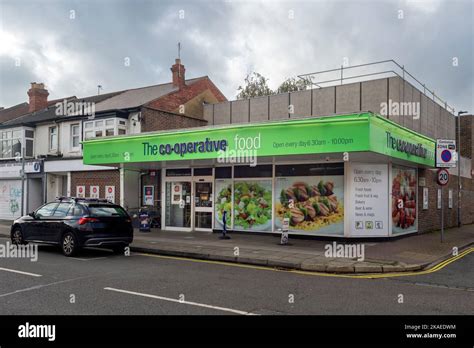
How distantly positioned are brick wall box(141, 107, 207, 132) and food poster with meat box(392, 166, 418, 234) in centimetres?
1144

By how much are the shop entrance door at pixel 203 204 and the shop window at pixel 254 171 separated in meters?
1.44

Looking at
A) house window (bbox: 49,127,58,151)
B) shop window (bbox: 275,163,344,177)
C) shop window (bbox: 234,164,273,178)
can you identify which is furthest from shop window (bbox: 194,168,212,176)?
house window (bbox: 49,127,58,151)

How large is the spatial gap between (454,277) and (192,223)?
10980 mm

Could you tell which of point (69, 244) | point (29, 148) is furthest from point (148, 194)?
point (29, 148)

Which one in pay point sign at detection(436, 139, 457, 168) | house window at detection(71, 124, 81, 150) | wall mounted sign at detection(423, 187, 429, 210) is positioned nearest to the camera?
pay point sign at detection(436, 139, 457, 168)

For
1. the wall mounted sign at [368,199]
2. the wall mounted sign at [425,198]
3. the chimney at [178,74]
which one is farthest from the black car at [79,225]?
the wall mounted sign at [425,198]

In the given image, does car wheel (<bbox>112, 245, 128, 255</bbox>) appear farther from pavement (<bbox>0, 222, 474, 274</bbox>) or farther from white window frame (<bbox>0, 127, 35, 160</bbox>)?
white window frame (<bbox>0, 127, 35, 160</bbox>)

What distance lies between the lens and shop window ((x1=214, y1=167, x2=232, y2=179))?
17.0 m

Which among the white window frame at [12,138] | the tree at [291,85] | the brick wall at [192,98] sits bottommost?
the white window frame at [12,138]

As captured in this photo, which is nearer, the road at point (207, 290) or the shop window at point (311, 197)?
the road at point (207, 290)

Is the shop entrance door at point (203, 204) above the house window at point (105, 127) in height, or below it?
below

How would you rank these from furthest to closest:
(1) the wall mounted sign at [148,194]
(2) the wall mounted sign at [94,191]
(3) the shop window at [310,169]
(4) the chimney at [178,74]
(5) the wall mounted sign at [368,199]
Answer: (4) the chimney at [178,74] → (2) the wall mounted sign at [94,191] → (1) the wall mounted sign at [148,194] → (3) the shop window at [310,169] → (5) the wall mounted sign at [368,199]

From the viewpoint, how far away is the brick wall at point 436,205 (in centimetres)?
1812

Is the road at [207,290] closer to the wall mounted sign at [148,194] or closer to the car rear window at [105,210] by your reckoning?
the car rear window at [105,210]
